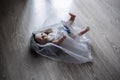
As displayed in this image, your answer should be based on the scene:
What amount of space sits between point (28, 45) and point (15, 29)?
231mm

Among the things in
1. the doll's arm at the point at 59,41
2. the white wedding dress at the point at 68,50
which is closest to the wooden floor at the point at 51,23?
the white wedding dress at the point at 68,50

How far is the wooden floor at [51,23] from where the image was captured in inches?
52.8

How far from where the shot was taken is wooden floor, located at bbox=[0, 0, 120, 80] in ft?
4.40

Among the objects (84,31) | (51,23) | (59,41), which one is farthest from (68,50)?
(51,23)

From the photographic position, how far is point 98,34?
1.64 metres

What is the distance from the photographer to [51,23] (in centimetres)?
168

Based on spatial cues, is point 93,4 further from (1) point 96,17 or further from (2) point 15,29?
(2) point 15,29

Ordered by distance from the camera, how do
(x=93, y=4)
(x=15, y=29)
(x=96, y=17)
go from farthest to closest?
(x=93, y=4) < (x=96, y=17) < (x=15, y=29)

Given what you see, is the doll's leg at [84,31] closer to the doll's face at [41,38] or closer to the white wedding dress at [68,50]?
the white wedding dress at [68,50]

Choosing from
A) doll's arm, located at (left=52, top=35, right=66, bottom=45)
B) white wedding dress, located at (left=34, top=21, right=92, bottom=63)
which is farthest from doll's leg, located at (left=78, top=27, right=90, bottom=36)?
doll's arm, located at (left=52, top=35, right=66, bottom=45)

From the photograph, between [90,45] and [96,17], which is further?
[96,17]

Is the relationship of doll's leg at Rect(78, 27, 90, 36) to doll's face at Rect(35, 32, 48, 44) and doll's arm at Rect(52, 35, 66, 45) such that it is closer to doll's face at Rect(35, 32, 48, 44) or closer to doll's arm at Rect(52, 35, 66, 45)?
doll's arm at Rect(52, 35, 66, 45)

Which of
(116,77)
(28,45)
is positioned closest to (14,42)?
(28,45)

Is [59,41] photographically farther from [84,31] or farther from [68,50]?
[84,31]
